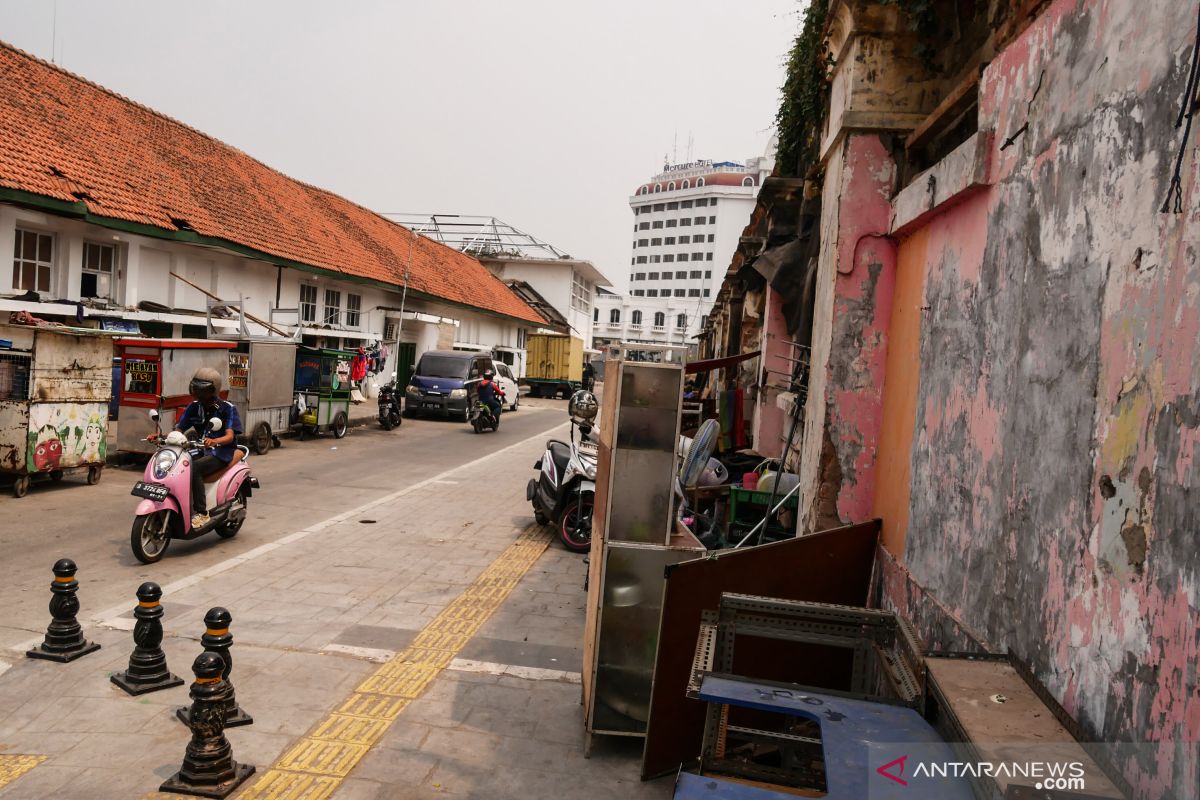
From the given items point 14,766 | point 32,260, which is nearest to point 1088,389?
point 14,766

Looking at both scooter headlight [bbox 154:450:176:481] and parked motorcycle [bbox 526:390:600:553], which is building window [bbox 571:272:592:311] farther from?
scooter headlight [bbox 154:450:176:481]

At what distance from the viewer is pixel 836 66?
6.71 metres

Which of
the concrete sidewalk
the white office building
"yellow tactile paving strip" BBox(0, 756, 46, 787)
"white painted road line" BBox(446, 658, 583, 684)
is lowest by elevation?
"yellow tactile paving strip" BBox(0, 756, 46, 787)

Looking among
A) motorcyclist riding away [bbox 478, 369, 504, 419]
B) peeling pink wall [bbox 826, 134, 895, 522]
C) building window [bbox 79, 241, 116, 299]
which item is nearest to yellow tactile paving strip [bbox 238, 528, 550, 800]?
peeling pink wall [bbox 826, 134, 895, 522]

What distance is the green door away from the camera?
2834 cm

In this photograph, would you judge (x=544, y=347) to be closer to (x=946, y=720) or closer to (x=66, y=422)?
(x=66, y=422)

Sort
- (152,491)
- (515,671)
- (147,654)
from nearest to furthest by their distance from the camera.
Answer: (147,654), (515,671), (152,491)

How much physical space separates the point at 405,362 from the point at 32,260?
51.7ft

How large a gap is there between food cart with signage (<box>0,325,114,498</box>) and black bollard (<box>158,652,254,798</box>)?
25.3 ft

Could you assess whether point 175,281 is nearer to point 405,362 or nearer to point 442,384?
point 442,384

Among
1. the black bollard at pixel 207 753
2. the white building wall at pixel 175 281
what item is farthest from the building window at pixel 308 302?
the black bollard at pixel 207 753

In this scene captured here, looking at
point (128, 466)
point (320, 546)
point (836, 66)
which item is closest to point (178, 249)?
point (128, 466)

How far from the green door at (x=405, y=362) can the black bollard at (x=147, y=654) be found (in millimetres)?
23405

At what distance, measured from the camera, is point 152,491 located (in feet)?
24.5
